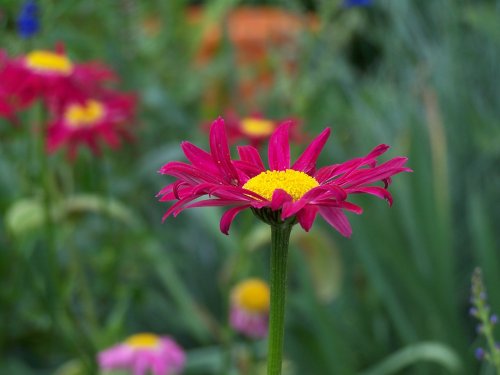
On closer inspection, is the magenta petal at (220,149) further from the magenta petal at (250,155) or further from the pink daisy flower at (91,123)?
the pink daisy flower at (91,123)

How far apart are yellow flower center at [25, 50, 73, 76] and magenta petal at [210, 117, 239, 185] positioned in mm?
782

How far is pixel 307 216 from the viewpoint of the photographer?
1.62 ft

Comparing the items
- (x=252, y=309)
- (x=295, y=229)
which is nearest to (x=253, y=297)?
(x=252, y=309)

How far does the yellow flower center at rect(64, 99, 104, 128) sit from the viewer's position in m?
1.44

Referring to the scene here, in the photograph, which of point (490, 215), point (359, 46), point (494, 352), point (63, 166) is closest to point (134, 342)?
point (63, 166)

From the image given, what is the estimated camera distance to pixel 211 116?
2297 millimetres

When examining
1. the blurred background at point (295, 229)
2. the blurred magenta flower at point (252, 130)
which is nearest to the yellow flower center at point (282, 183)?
the blurred background at point (295, 229)

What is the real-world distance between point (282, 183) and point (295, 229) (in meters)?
0.88

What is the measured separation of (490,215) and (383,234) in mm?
352

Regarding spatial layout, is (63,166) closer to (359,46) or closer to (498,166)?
(498,166)

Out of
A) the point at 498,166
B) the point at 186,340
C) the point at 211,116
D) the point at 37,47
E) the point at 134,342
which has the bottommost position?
the point at 186,340

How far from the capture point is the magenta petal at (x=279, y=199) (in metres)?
0.50

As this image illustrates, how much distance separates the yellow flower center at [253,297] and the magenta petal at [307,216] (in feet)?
3.06

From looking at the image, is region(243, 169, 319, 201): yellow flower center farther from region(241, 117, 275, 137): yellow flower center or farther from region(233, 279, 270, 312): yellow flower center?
region(233, 279, 270, 312): yellow flower center
